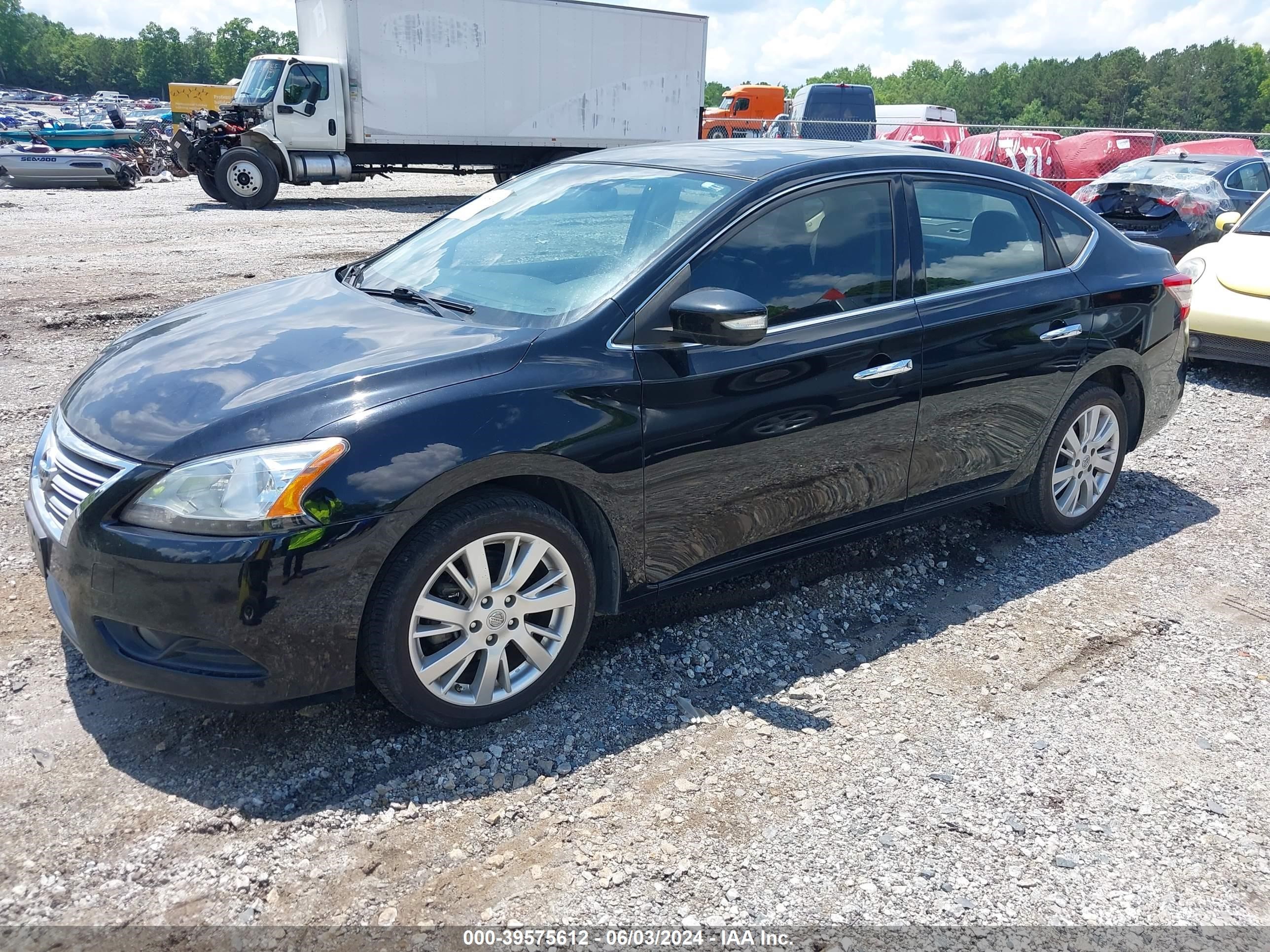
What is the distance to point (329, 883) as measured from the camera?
2607mm

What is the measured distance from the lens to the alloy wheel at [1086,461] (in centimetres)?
486

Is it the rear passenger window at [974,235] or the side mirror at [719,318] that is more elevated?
the rear passenger window at [974,235]

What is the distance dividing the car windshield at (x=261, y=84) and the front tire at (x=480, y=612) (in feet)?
64.5

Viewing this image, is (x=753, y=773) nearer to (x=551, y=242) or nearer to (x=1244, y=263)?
(x=551, y=242)

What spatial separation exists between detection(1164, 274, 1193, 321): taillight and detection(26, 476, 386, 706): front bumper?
420 centimetres

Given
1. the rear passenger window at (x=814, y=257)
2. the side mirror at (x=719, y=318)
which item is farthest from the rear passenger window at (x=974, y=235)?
the side mirror at (x=719, y=318)

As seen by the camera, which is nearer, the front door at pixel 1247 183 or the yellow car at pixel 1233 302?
the yellow car at pixel 1233 302

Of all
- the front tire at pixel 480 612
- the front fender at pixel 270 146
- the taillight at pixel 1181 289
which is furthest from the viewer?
the front fender at pixel 270 146

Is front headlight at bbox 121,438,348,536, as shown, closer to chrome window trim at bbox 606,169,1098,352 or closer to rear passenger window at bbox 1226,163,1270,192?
chrome window trim at bbox 606,169,1098,352

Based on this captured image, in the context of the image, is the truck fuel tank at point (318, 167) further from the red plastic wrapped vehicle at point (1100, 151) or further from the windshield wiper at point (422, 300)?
the windshield wiper at point (422, 300)

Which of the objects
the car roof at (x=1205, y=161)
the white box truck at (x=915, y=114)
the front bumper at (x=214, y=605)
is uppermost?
the white box truck at (x=915, y=114)

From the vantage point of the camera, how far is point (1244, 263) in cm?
807

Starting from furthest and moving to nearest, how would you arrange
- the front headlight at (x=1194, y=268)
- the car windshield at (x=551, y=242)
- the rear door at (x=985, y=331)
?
the front headlight at (x=1194, y=268) < the rear door at (x=985, y=331) < the car windshield at (x=551, y=242)

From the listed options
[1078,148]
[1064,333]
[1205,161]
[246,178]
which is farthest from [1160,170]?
[246,178]
